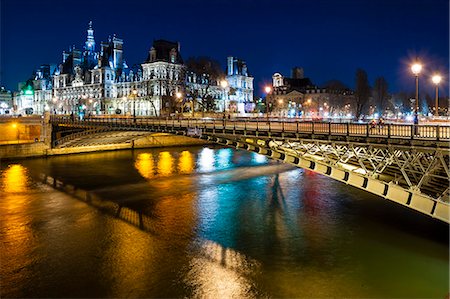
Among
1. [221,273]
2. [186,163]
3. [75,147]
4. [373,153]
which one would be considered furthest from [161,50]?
[221,273]

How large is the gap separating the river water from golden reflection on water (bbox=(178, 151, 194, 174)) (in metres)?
8.14

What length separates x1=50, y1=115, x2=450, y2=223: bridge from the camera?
57.7ft

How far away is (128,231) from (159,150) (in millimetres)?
43769

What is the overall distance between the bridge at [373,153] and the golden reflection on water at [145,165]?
704 cm

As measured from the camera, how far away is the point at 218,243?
20234 millimetres

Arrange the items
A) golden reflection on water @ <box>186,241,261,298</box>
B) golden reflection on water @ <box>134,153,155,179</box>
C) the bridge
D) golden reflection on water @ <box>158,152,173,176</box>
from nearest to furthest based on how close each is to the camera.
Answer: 1. golden reflection on water @ <box>186,241,261,298</box>
2. the bridge
3. golden reflection on water @ <box>134,153,155,179</box>
4. golden reflection on water @ <box>158,152,173,176</box>


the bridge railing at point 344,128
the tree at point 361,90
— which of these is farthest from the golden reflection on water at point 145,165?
the tree at point 361,90

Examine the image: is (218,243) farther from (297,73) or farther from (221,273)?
(297,73)

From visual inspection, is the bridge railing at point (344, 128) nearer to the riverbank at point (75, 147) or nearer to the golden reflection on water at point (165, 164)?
the golden reflection on water at point (165, 164)

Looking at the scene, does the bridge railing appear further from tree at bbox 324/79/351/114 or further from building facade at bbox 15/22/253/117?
tree at bbox 324/79/351/114

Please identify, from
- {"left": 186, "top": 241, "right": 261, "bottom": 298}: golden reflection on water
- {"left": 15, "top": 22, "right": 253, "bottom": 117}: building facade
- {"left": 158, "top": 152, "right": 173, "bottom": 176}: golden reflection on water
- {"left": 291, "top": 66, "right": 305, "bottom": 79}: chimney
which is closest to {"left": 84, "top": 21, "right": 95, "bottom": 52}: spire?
{"left": 15, "top": 22, "right": 253, "bottom": 117}: building facade

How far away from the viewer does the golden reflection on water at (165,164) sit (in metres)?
42.8

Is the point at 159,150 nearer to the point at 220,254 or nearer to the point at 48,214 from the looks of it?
the point at 48,214

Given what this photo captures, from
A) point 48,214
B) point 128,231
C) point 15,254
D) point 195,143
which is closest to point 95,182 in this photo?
point 48,214
